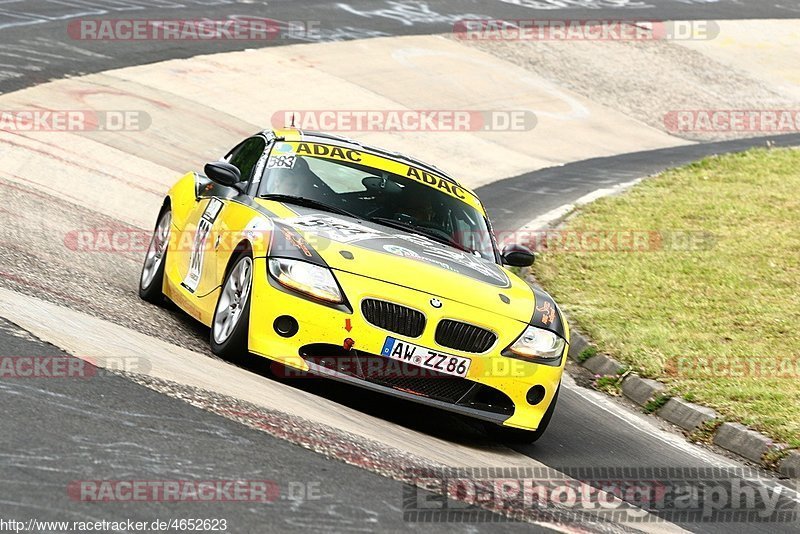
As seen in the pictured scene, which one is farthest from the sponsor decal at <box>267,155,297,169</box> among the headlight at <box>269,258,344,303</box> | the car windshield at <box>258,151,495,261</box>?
the headlight at <box>269,258,344,303</box>

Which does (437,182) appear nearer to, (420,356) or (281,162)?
(281,162)

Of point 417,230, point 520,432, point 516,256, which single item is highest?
point 417,230

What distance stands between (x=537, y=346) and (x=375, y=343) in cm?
106

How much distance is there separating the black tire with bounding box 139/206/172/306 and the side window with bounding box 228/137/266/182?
695 mm

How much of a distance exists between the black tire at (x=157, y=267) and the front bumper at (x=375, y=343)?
222 cm

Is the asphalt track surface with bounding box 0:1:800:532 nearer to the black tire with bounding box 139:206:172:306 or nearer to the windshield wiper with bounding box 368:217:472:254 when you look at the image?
the black tire with bounding box 139:206:172:306

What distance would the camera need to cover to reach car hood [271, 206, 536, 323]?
7.62 meters

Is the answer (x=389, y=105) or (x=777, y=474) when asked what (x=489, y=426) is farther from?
(x=389, y=105)

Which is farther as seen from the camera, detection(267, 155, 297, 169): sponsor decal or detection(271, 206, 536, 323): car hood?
detection(267, 155, 297, 169): sponsor decal

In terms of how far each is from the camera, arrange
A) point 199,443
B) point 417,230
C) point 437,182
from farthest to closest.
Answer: point 437,182
point 417,230
point 199,443

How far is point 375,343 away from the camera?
732cm

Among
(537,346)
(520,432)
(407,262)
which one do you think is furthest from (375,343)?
(520,432)

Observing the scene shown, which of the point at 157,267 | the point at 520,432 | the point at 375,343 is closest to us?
the point at 375,343

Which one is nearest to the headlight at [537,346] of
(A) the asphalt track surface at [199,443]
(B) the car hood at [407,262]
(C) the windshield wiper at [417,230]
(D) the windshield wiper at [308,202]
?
(B) the car hood at [407,262]
